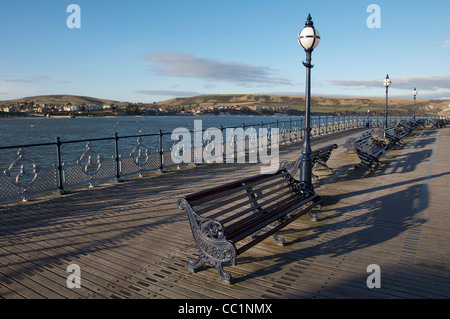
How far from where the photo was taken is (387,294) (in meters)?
3.80

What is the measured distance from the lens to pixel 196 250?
16.6 ft

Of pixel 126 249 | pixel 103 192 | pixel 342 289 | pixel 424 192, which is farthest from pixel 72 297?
pixel 424 192

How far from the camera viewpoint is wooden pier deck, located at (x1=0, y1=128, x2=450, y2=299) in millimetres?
3936

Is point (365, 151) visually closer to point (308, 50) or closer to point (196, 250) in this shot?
point (308, 50)

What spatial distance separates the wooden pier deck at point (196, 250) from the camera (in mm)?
3936

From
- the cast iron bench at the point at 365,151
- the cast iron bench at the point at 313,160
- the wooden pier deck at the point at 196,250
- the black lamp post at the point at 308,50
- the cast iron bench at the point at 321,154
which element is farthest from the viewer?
the cast iron bench at the point at 365,151

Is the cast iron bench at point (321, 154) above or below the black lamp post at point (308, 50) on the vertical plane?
below

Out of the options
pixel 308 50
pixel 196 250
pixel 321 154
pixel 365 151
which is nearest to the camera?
pixel 196 250

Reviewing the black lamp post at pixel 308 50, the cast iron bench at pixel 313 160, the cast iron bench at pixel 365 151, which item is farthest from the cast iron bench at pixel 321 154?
the black lamp post at pixel 308 50

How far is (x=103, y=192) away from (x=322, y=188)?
18.8 ft

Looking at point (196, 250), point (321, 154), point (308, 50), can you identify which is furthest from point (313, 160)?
point (196, 250)

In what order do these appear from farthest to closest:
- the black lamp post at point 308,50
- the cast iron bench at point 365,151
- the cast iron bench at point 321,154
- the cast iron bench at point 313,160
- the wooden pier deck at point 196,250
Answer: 1. the cast iron bench at point 365,151
2. the cast iron bench at point 321,154
3. the cast iron bench at point 313,160
4. the black lamp post at point 308,50
5. the wooden pier deck at point 196,250

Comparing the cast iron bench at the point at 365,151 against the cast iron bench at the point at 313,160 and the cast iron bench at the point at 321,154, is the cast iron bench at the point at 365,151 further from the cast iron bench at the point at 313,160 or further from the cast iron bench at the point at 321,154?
the cast iron bench at the point at 321,154

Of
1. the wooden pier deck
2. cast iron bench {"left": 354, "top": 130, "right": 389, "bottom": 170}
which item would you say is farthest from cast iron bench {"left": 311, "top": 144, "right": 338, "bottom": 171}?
cast iron bench {"left": 354, "top": 130, "right": 389, "bottom": 170}
